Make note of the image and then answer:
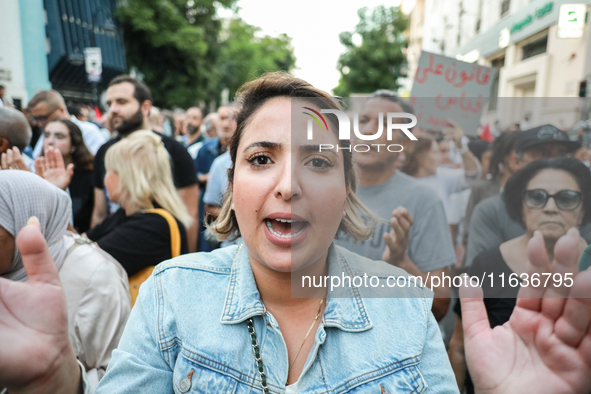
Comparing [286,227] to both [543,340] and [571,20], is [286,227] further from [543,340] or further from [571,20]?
[571,20]

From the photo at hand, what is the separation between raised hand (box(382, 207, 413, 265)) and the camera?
7.21 ft

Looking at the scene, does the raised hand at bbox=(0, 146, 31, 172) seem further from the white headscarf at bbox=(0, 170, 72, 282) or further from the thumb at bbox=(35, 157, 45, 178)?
the white headscarf at bbox=(0, 170, 72, 282)

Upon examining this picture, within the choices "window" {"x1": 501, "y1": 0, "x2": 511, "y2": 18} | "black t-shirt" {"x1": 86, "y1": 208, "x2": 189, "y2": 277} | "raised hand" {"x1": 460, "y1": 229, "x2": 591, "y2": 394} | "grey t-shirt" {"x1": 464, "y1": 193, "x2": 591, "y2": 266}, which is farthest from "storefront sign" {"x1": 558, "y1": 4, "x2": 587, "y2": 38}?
"window" {"x1": 501, "y1": 0, "x2": 511, "y2": 18}

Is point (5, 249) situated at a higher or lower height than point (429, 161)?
lower

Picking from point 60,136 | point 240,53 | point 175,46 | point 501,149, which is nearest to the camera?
point 501,149

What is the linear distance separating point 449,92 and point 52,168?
293 cm

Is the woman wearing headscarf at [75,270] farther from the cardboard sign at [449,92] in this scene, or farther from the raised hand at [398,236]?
the cardboard sign at [449,92]

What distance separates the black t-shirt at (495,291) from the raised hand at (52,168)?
8.41 ft

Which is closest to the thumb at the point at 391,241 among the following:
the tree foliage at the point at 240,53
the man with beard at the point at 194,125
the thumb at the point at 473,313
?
the thumb at the point at 473,313

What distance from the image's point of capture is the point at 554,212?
2055 mm

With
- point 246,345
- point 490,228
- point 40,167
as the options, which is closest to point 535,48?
point 490,228

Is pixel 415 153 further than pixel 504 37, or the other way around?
pixel 504 37

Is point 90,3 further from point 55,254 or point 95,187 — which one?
point 55,254

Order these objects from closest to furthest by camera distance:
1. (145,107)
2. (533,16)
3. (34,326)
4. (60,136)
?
(34,326), (60,136), (145,107), (533,16)
